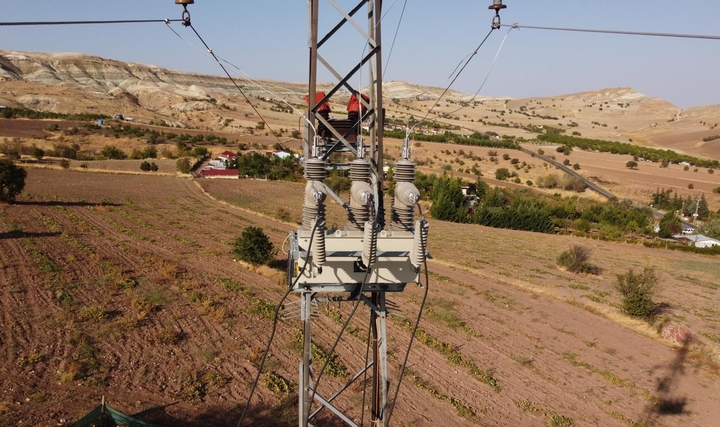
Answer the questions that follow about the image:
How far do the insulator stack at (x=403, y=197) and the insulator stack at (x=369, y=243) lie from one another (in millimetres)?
645

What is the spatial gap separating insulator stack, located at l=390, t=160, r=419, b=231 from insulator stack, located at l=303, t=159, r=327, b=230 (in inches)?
32.4

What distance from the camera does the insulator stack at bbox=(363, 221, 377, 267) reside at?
4.91 meters

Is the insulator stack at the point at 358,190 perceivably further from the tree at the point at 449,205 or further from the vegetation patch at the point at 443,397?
the tree at the point at 449,205

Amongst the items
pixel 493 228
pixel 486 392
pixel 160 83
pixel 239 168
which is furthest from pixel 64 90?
pixel 486 392

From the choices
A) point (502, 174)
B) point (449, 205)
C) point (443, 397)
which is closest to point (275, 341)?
point (443, 397)

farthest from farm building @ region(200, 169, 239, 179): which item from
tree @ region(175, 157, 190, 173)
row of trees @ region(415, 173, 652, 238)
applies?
row of trees @ region(415, 173, 652, 238)

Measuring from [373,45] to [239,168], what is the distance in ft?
164

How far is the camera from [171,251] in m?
22.8

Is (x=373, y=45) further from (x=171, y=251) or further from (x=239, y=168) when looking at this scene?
(x=239, y=168)

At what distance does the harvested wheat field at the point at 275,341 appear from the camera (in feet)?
36.9

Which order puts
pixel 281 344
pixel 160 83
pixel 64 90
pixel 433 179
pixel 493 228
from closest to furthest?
1. pixel 281 344
2. pixel 493 228
3. pixel 433 179
4. pixel 64 90
5. pixel 160 83

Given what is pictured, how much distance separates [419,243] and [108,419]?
760cm

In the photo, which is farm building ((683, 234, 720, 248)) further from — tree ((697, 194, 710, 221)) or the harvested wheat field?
tree ((697, 194, 710, 221))

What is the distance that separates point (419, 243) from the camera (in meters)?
5.07
